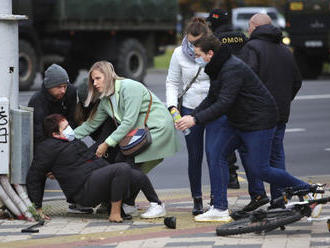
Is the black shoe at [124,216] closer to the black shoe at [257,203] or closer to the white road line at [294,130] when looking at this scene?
the black shoe at [257,203]

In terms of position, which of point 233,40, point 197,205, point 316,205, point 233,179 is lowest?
point 233,179

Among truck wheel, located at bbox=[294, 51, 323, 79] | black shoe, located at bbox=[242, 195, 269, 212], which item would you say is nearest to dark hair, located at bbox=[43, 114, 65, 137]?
black shoe, located at bbox=[242, 195, 269, 212]

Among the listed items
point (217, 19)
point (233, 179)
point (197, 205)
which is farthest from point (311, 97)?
point (197, 205)

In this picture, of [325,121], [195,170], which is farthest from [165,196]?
[325,121]

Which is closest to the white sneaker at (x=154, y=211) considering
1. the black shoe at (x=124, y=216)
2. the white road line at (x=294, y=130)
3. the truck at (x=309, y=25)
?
the black shoe at (x=124, y=216)

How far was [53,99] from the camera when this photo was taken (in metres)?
8.97

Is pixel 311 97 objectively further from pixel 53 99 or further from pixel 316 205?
pixel 316 205

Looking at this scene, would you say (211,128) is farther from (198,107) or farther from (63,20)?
(63,20)

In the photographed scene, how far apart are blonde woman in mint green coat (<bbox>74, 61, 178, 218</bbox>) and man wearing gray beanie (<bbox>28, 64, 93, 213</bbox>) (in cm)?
26

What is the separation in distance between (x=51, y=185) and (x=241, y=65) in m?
3.99

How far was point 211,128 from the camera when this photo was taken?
8.39 meters

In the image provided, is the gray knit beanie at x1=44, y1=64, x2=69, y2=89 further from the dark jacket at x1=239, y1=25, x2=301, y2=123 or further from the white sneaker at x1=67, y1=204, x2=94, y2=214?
the dark jacket at x1=239, y1=25, x2=301, y2=123

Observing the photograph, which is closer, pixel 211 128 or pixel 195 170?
pixel 211 128

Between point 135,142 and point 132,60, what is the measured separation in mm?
17185
